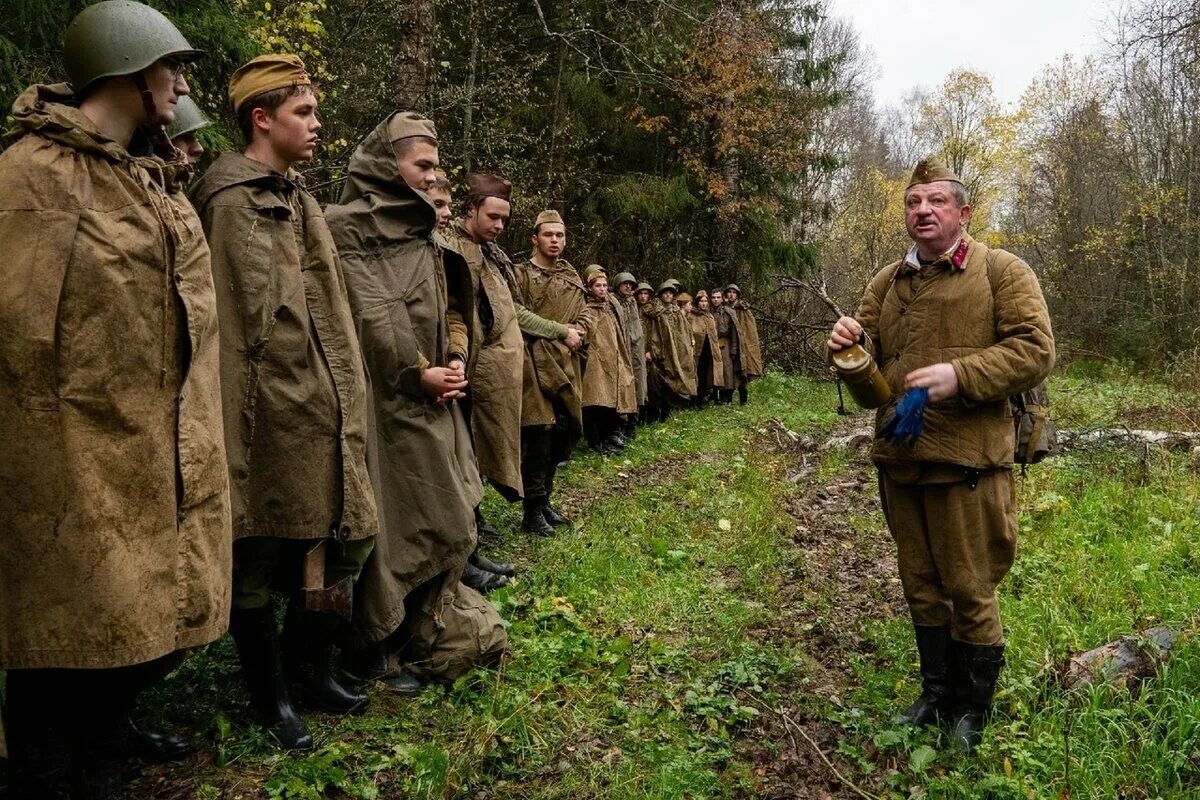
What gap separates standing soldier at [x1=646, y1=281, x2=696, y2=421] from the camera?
552 inches

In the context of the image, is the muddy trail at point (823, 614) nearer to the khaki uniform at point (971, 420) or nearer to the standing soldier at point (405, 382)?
the khaki uniform at point (971, 420)

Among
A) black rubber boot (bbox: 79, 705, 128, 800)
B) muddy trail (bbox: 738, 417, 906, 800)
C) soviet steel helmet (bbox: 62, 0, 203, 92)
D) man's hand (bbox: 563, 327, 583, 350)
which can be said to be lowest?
muddy trail (bbox: 738, 417, 906, 800)

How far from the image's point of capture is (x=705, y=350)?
15.7m

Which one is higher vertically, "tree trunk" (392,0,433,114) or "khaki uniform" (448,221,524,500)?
"tree trunk" (392,0,433,114)

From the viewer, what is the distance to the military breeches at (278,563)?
2719 mm

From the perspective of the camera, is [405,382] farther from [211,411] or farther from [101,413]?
[101,413]

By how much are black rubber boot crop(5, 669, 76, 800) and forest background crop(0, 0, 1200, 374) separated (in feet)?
18.0

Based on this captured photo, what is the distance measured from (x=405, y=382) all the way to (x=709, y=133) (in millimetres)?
16712

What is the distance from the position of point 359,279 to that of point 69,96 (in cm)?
129

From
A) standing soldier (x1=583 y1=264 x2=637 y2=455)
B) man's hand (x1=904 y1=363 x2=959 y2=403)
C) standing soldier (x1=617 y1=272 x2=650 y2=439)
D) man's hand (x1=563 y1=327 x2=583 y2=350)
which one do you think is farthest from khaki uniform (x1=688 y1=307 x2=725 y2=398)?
man's hand (x1=904 y1=363 x2=959 y2=403)

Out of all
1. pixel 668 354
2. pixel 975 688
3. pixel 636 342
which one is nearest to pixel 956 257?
pixel 975 688

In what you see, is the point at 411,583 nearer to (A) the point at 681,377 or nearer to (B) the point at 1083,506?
(B) the point at 1083,506

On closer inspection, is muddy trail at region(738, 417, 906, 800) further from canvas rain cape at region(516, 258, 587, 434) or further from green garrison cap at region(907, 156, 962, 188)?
green garrison cap at region(907, 156, 962, 188)

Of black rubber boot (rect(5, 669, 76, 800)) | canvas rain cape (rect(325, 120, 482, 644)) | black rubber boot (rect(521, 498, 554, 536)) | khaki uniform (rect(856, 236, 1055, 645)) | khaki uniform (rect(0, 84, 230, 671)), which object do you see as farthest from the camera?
black rubber boot (rect(521, 498, 554, 536))
